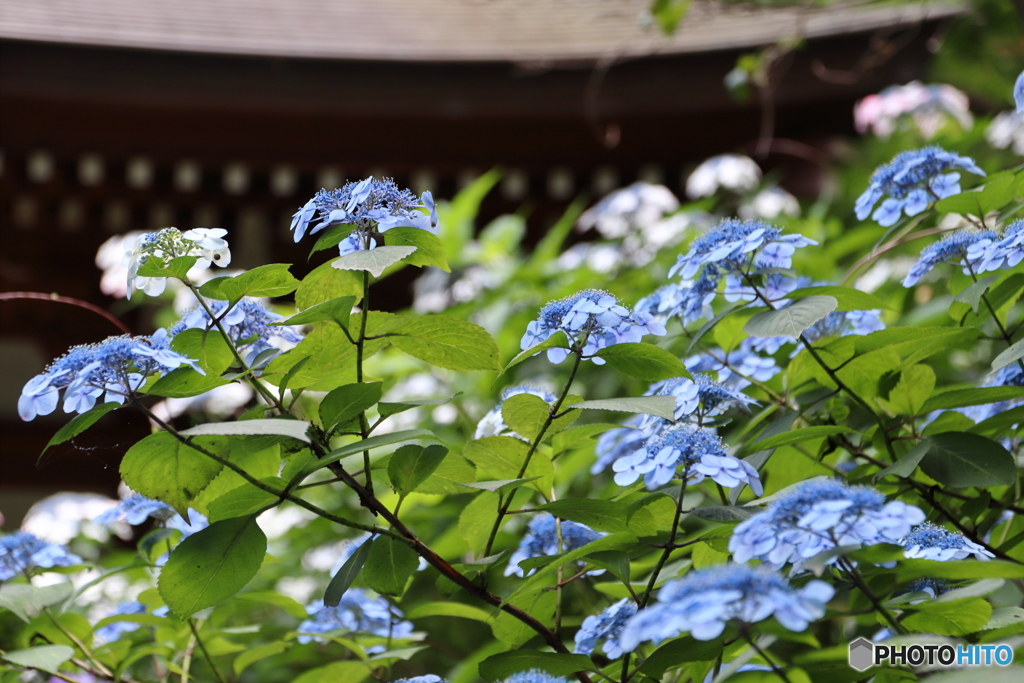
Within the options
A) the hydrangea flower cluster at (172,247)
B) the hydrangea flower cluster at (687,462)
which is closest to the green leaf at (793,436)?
the hydrangea flower cluster at (687,462)

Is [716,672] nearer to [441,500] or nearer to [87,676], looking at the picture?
[87,676]

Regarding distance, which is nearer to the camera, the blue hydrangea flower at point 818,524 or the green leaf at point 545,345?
the blue hydrangea flower at point 818,524

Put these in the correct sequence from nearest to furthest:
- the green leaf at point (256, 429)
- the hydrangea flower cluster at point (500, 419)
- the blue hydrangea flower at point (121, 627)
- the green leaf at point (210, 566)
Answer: the green leaf at point (256, 429) → the green leaf at point (210, 566) → the hydrangea flower cluster at point (500, 419) → the blue hydrangea flower at point (121, 627)

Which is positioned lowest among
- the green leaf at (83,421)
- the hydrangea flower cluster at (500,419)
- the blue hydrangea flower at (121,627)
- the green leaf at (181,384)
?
the blue hydrangea flower at (121,627)

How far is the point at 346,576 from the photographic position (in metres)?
0.74

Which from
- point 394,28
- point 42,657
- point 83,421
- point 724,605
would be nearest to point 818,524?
point 724,605

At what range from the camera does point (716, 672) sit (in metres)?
0.72

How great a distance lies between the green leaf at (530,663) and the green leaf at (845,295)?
39cm

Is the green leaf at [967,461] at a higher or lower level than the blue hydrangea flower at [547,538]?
higher

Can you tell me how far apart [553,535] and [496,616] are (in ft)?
0.47

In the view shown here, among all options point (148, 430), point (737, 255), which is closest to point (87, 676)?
point (148, 430)

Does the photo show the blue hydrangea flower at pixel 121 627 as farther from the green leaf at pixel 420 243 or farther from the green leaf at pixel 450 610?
the green leaf at pixel 420 243

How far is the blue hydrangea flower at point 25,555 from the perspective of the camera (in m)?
1.08

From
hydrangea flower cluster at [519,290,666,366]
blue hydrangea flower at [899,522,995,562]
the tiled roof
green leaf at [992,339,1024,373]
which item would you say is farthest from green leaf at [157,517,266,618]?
the tiled roof
